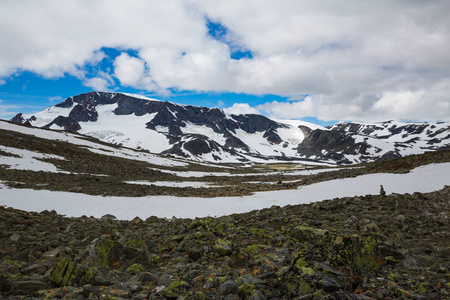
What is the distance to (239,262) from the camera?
6586mm

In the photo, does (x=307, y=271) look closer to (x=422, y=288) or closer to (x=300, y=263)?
(x=300, y=263)

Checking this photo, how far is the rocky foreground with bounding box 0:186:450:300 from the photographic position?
477 centimetres

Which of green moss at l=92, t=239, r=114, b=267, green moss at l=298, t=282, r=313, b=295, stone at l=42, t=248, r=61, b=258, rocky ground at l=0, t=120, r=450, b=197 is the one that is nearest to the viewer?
green moss at l=298, t=282, r=313, b=295

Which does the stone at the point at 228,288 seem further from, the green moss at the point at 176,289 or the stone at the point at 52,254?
the stone at the point at 52,254

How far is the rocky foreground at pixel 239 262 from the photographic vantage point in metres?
4.77

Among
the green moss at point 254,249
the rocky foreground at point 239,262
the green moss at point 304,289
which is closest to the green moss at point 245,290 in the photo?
the rocky foreground at point 239,262

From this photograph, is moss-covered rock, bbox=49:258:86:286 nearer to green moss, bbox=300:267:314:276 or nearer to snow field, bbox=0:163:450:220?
green moss, bbox=300:267:314:276

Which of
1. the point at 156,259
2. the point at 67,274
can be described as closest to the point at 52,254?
the point at 67,274

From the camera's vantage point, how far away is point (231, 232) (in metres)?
9.05

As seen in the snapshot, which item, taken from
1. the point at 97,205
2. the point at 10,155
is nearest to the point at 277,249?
the point at 97,205

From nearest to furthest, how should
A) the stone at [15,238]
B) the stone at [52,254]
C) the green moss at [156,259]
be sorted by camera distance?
the stone at [52,254], the green moss at [156,259], the stone at [15,238]

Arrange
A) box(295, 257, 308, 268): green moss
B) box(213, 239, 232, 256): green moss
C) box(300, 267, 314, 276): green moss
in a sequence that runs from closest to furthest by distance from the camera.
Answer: box(300, 267, 314, 276): green moss
box(295, 257, 308, 268): green moss
box(213, 239, 232, 256): green moss

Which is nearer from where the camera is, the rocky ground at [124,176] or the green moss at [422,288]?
the green moss at [422,288]

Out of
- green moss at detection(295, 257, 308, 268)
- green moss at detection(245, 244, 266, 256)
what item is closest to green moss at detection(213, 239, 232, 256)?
green moss at detection(245, 244, 266, 256)
